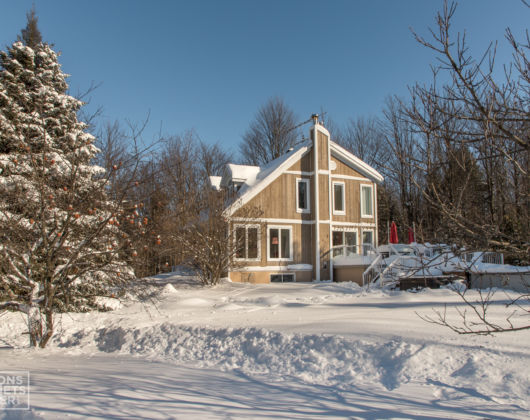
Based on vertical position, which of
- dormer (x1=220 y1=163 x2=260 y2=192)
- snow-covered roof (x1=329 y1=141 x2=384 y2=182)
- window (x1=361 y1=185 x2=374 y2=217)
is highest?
snow-covered roof (x1=329 y1=141 x2=384 y2=182)

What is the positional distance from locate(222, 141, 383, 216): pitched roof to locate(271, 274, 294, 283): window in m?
3.84

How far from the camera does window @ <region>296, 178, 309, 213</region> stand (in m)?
22.5

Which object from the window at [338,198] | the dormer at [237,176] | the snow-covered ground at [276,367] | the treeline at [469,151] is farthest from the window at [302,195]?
the treeline at [469,151]

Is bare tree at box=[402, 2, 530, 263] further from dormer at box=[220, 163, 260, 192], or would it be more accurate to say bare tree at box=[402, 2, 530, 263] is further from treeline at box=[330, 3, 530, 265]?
dormer at box=[220, 163, 260, 192]

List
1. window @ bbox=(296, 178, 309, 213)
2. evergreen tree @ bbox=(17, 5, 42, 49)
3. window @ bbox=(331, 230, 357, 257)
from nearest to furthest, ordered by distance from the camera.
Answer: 1. evergreen tree @ bbox=(17, 5, 42, 49)
2. window @ bbox=(296, 178, 309, 213)
3. window @ bbox=(331, 230, 357, 257)

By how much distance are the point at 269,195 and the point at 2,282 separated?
47.8ft

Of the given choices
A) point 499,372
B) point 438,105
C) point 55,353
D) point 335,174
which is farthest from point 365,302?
point 335,174

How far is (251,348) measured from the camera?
7.94 m

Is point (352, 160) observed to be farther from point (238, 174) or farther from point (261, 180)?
point (238, 174)

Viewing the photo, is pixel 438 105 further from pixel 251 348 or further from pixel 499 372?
pixel 251 348

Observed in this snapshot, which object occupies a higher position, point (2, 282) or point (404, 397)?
point (2, 282)

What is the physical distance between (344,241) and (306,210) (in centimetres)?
281

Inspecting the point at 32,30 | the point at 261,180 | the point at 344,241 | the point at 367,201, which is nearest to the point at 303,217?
the point at 344,241

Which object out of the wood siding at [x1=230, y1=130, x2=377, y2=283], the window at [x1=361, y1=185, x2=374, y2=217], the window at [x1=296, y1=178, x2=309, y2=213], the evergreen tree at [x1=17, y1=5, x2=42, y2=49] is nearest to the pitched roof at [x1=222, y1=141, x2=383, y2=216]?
the wood siding at [x1=230, y1=130, x2=377, y2=283]
